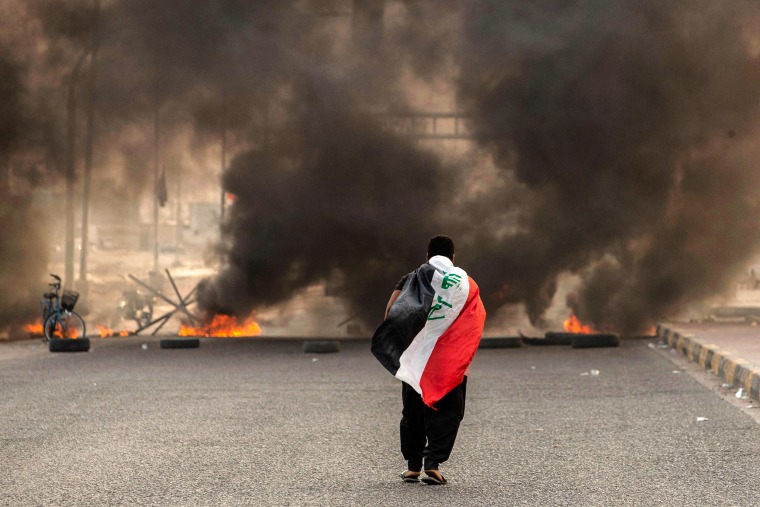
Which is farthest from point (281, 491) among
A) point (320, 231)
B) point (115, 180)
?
point (115, 180)

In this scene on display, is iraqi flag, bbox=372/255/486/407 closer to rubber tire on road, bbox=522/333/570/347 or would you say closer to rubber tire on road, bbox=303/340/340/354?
rubber tire on road, bbox=303/340/340/354

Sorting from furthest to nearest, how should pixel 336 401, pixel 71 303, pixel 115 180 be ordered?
pixel 115 180 < pixel 71 303 < pixel 336 401

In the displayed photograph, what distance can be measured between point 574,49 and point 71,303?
363 inches

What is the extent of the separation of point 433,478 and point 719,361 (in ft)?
22.1

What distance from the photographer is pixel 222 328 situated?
19312 millimetres

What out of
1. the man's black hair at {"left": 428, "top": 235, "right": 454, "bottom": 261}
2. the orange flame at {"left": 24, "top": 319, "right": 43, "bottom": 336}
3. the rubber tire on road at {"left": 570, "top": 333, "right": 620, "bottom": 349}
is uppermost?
the man's black hair at {"left": 428, "top": 235, "right": 454, "bottom": 261}

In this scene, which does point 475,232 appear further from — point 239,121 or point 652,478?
point 652,478

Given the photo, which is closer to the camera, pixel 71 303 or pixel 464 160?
pixel 71 303

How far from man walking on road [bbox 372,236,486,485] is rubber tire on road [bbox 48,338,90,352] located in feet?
31.0

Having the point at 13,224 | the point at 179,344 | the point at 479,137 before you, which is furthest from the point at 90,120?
the point at 179,344

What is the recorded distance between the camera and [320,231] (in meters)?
19.3

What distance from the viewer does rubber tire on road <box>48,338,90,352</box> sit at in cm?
1499

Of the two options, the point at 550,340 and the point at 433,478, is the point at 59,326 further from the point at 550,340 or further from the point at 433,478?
the point at 433,478

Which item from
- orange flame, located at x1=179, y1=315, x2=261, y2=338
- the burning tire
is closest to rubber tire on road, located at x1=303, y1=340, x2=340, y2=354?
the burning tire
